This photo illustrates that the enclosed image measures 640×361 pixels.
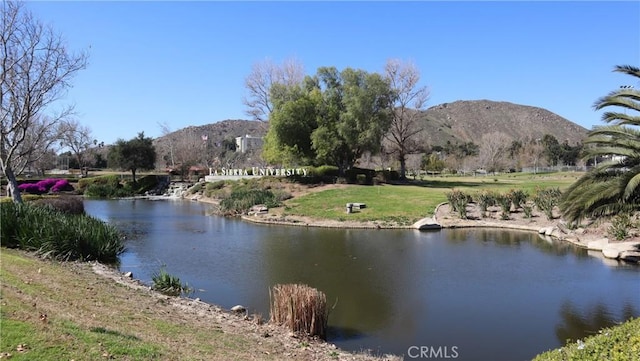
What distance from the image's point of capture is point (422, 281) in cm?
1358

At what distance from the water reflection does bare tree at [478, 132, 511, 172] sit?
66.5 meters

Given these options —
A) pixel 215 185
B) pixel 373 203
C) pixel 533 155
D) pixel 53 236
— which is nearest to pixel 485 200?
pixel 373 203

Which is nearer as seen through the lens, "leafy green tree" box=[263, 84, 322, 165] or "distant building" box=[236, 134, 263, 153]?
"leafy green tree" box=[263, 84, 322, 165]

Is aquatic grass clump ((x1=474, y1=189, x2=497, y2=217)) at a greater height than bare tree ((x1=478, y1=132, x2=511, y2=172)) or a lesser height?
lesser

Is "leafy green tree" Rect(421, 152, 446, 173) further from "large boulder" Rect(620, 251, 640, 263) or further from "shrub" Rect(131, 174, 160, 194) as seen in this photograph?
"large boulder" Rect(620, 251, 640, 263)

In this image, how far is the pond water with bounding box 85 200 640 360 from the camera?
31.1 ft

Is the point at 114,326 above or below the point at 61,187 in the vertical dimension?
below

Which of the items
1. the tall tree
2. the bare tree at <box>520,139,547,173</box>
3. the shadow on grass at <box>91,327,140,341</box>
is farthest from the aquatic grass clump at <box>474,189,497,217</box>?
the bare tree at <box>520,139,547,173</box>

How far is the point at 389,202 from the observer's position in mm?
30016

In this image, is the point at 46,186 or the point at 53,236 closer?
the point at 53,236

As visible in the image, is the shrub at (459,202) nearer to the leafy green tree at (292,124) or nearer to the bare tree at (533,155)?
the leafy green tree at (292,124)

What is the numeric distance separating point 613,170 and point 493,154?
68984mm

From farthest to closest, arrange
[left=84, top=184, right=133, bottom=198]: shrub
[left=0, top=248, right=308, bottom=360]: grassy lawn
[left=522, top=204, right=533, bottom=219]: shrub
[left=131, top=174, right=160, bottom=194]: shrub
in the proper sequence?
1. [left=131, top=174, right=160, bottom=194]: shrub
2. [left=84, top=184, right=133, bottom=198]: shrub
3. [left=522, top=204, right=533, bottom=219]: shrub
4. [left=0, top=248, right=308, bottom=360]: grassy lawn

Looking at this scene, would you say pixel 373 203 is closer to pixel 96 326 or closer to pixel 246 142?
pixel 96 326
